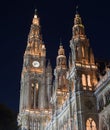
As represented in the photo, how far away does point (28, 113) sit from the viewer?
104 metres

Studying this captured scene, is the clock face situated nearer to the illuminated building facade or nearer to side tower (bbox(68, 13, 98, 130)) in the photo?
the illuminated building facade

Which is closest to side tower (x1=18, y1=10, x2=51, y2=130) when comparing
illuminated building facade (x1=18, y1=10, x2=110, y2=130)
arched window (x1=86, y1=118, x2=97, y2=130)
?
illuminated building facade (x1=18, y1=10, x2=110, y2=130)

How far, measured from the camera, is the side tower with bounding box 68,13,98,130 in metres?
64.3

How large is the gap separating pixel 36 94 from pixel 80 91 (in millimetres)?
46807

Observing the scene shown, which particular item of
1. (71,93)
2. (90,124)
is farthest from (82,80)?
(90,124)

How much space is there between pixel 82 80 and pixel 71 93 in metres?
4.30

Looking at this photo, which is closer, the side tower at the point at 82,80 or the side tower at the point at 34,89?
the side tower at the point at 82,80

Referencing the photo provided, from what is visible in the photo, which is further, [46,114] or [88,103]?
[46,114]

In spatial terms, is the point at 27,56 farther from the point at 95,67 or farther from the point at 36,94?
the point at 95,67

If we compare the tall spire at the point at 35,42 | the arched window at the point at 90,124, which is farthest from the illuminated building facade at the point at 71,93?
the tall spire at the point at 35,42

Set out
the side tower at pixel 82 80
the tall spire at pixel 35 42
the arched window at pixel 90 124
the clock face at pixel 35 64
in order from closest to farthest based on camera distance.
A: the arched window at pixel 90 124
the side tower at pixel 82 80
the clock face at pixel 35 64
the tall spire at pixel 35 42

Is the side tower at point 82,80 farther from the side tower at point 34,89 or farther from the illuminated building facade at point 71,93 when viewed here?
the side tower at point 34,89

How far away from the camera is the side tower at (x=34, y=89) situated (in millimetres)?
103256

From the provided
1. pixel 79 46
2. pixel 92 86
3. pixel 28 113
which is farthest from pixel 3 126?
pixel 28 113
